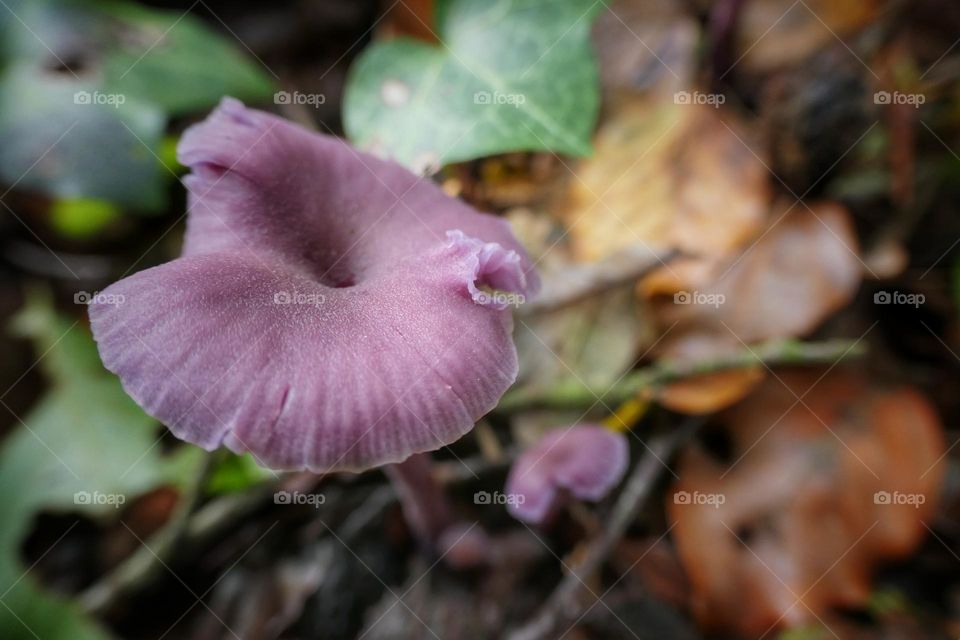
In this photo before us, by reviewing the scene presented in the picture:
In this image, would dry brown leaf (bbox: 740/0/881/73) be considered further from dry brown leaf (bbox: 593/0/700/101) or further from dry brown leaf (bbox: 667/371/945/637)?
dry brown leaf (bbox: 667/371/945/637)

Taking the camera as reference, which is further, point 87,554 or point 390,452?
point 87,554

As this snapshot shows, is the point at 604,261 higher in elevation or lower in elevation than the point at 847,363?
higher

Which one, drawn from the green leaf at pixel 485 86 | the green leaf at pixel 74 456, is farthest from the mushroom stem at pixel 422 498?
the green leaf at pixel 485 86

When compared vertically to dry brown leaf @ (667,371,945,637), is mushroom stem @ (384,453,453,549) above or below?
above

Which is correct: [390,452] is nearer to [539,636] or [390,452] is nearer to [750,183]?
[539,636]

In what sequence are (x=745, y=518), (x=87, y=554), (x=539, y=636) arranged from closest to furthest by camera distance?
1. (x=539, y=636)
2. (x=745, y=518)
3. (x=87, y=554)

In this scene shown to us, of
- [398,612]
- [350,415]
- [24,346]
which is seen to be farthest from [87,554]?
[350,415]

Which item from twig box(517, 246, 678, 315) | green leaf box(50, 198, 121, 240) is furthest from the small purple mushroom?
green leaf box(50, 198, 121, 240)
